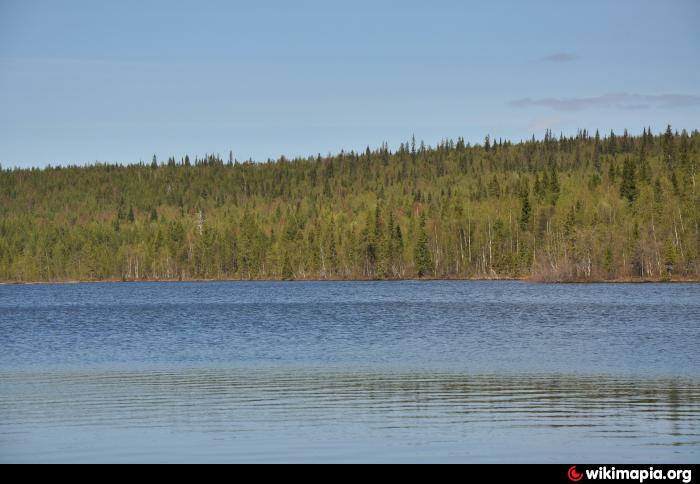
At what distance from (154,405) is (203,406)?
1.25 m

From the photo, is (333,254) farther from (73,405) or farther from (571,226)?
(73,405)

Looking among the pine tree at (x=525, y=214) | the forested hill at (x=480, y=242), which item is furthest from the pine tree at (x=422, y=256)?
the pine tree at (x=525, y=214)

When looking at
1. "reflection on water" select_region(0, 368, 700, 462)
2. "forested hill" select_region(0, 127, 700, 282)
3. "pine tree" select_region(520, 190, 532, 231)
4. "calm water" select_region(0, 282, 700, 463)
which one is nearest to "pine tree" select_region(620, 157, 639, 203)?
"forested hill" select_region(0, 127, 700, 282)

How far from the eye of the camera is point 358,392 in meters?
23.7

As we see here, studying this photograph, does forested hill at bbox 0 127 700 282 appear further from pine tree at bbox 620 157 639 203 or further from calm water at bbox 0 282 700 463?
calm water at bbox 0 282 700 463

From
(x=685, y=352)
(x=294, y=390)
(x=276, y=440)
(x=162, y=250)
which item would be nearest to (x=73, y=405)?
(x=294, y=390)

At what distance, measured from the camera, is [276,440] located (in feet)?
57.0

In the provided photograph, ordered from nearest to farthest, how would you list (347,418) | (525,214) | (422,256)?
1. (347,418)
2. (525,214)
3. (422,256)
